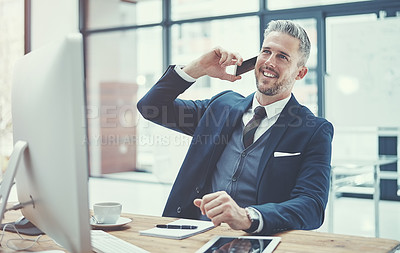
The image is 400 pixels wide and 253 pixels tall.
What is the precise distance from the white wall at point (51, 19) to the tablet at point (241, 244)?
557 cm

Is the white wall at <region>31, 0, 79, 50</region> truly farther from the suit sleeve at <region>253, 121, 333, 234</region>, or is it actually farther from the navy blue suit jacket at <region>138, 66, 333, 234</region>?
the suit sleeve at <region>253, 121, 333, 234</region>

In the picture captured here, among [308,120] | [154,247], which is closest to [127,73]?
[308,120]

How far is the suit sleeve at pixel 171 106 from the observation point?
1.94m

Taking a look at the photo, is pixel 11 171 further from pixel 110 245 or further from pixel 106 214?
pixel 106 214

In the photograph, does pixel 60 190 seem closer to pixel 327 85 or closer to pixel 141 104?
pixel 141 104

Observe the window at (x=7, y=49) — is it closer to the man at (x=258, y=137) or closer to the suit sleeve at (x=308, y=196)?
the man at (x=258, y=137)

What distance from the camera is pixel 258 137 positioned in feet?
5.76

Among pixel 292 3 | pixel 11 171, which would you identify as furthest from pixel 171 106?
pixel 292 3

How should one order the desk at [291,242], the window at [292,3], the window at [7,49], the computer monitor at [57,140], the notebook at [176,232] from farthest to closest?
the window at [7,49] → the window at [292,3] → the notebook at [176,232] → the desk at [291,242] → the computer monitor at [57,140]

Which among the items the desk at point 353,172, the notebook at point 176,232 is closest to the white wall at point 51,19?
the desk at point 353,172

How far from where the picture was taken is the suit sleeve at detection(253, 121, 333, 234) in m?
1.27

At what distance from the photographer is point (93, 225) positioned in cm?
135

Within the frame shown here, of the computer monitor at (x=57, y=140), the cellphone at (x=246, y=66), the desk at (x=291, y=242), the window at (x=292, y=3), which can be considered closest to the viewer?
the computer monitor at (x=57, y=140)

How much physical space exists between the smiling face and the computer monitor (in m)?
1.01
